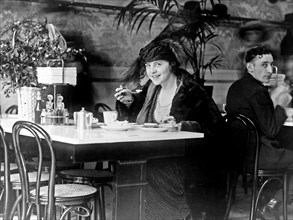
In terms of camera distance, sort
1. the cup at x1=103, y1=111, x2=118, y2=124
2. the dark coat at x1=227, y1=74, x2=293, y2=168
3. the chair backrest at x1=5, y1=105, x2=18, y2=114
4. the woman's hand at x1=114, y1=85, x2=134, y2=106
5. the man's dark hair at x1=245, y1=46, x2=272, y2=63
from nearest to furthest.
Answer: the cup at x1=103, y1=111, x2=118, y2=124
the dark coat at x1=227, y1=74, x2=293, y2=168
the chair backrest at x1=5, y1=105, x2=18, y2=114
the woman's hand at x1=114, y1=85, x2=134, y2=106
the man's dark hair at x1=245, y1=46, x2=272, y2=63

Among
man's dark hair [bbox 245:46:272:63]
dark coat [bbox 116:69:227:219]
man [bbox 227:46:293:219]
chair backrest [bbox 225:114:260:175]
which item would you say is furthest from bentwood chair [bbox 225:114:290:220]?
man's dark hair [bbox 245:46:272:63]

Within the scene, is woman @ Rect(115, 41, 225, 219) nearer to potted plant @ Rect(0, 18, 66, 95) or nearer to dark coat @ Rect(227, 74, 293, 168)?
dark coat @ Rect(227, 74, 293, 168)

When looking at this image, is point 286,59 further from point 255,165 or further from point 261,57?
point 255,165

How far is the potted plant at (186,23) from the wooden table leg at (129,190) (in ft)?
7.43

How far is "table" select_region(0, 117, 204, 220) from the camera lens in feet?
9.62

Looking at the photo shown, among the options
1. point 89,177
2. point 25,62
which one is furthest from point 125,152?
Result: point 25,62

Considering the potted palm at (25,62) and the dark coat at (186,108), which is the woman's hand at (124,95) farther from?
the potted palm at (25,62)

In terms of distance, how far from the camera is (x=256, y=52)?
5.60 metres

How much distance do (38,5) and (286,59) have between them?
7.93 feet

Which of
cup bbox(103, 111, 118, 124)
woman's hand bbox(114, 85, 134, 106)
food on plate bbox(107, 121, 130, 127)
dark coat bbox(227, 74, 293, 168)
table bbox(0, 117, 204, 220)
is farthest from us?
woman's hand bbox(114, 85, 134, 106)

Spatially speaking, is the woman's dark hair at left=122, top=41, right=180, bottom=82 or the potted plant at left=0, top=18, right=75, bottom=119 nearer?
the potted plant at left=0, top=18, right=75, bottom=119

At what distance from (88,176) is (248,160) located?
131 cm

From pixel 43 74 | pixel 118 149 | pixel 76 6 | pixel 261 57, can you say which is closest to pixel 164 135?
pixel 118 149

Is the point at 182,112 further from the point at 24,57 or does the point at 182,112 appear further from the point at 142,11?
the point at 24,57
